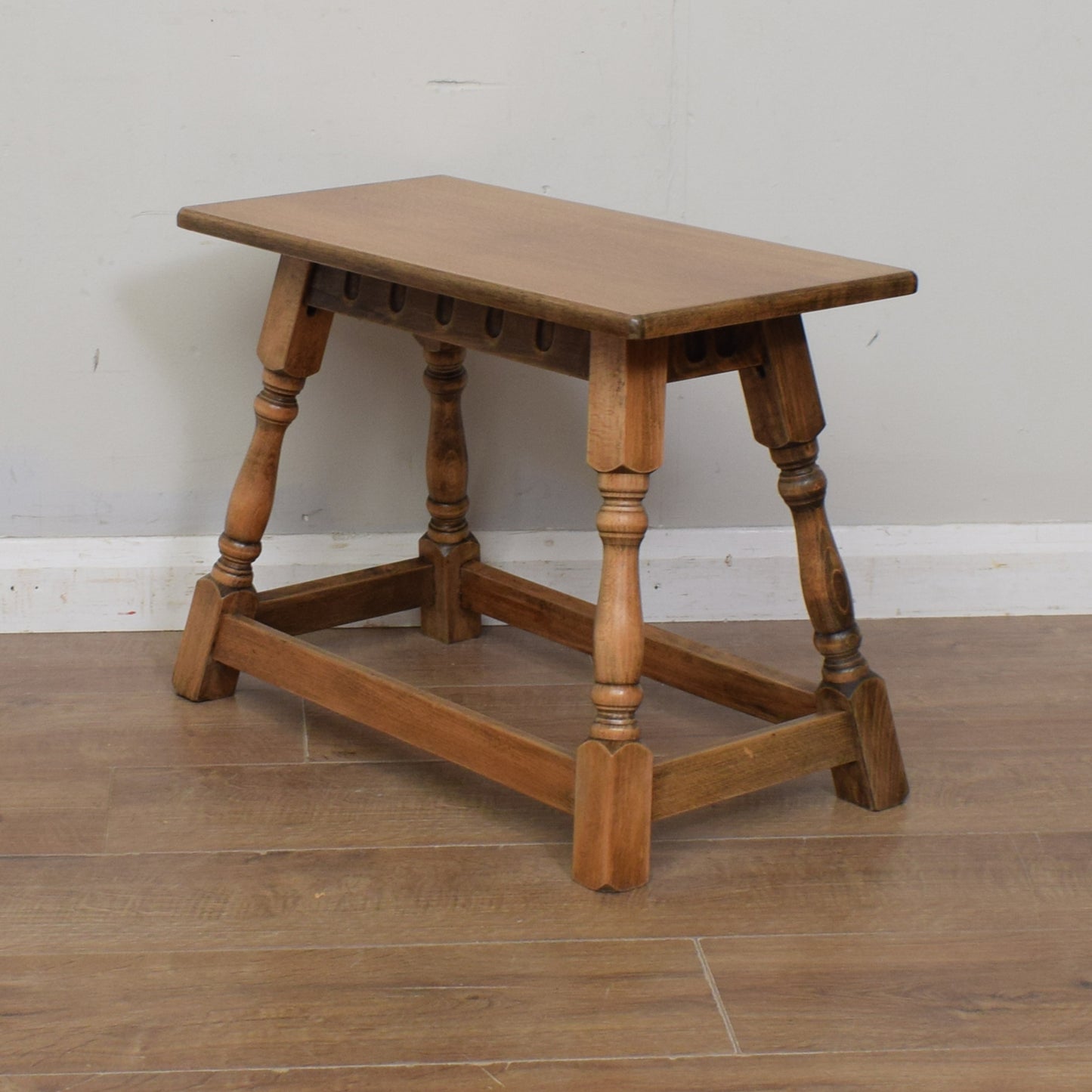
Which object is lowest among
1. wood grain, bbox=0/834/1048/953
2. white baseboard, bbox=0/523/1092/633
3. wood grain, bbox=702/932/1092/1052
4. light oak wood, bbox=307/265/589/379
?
white baseboard, bbox=0/523/1092/633

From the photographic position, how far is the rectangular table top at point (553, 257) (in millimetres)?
1489

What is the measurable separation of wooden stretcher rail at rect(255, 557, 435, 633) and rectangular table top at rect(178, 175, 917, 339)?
50 cm

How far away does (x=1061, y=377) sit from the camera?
2.40 metres

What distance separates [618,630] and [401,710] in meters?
0.33

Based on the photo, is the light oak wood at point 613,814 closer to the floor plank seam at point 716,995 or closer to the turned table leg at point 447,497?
the floor plank seam at point 716,995

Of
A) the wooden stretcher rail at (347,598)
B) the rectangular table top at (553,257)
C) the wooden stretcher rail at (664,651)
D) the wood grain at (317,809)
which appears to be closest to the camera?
the rectangular table top at (553,257)

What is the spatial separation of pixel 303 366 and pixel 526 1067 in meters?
0.97

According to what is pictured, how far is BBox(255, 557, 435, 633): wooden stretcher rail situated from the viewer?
7.03 ft

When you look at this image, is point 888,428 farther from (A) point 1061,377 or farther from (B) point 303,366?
(B) point 303,366

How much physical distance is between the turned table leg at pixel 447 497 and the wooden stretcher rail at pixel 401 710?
1.14 feet

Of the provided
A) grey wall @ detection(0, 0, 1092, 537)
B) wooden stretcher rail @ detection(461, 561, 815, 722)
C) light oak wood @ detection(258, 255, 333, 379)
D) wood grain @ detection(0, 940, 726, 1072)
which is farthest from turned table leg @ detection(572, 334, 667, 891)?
grey wall @ detection(0, 0, 1092, 537)

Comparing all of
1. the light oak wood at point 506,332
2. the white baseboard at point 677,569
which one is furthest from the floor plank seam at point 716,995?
the white baseboard at point 677,569

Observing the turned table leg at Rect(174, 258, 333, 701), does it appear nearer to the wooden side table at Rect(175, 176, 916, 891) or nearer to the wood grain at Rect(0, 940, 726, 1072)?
the wooden side table at Rect(175, 176, 916, 891)

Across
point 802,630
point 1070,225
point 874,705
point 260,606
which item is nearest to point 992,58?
point 1070,225
